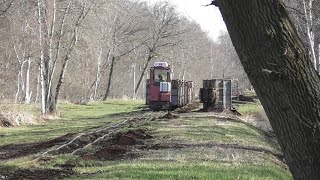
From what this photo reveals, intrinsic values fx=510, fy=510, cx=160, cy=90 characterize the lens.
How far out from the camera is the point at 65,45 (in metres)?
40.5

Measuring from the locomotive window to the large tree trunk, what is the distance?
3336 cm

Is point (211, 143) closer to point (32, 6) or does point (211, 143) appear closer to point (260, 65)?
point (260, 65)

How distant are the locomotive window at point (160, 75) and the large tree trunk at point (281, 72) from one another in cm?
3336

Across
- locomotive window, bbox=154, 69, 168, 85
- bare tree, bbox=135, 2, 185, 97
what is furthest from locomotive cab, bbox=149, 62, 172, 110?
bare tree, bbox=135, 2, 185, 97

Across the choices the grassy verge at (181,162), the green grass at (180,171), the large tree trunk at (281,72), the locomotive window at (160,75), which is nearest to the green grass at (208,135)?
the grassy verge at (181,162)

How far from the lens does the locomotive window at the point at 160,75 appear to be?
37500 mm

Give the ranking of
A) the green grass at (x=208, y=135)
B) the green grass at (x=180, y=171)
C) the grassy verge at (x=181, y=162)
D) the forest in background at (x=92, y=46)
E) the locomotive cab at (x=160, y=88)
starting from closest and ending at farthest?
the green grass at (x=180, y=171), the grassy verge at (x=181, y=162), the green grass at (x=208, y=135), the forest in background at (x=92, y=46), the locomotive cab at (x=160, y=88)

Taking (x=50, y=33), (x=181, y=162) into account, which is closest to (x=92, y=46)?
(x=50, y=33)

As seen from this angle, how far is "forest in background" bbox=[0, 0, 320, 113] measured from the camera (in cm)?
3562

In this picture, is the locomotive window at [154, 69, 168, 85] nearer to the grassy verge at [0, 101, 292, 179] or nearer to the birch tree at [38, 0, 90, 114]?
the birch tree at [38, 0, 90, 114]

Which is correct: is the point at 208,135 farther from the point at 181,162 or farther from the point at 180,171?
the point at 180,171

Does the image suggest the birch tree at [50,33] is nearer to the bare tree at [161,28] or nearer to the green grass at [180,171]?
the green grass at [180,171]

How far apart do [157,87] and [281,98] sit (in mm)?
33329

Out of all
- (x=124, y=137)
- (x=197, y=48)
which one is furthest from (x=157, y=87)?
(x=197, y=48)
